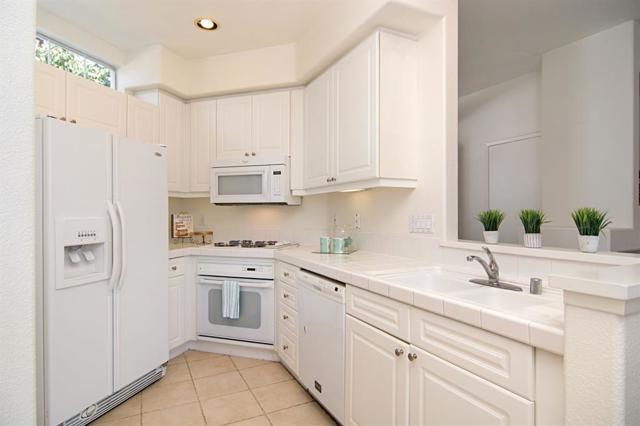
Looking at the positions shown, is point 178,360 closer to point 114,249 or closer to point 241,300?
point 241,300

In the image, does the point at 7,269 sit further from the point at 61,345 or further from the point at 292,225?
the point at 292,225

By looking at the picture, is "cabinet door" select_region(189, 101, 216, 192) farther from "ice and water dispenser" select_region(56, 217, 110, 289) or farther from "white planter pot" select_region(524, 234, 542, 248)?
"white planter pot" select_region(524, 234, 542, 248)

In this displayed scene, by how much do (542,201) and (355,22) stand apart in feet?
8.14

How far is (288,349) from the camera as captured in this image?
2.45 metres

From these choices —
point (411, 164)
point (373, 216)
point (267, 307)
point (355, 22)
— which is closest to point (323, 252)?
point (373, 216)

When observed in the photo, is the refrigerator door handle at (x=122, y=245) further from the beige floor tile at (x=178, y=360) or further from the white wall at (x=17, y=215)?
the white wall at (x=17, y=215)

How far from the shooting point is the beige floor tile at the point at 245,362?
104 inches

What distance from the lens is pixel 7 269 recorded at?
2.15 ft

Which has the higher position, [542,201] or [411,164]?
[411,164]

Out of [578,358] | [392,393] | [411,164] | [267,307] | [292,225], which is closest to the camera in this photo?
[578,358]

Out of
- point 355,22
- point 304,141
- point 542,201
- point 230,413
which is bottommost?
point 230,413

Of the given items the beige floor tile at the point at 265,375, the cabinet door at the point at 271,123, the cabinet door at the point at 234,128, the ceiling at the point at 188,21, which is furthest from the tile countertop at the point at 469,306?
the ceiling at the point at 188,21

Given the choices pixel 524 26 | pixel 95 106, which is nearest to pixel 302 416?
pixel 95 106

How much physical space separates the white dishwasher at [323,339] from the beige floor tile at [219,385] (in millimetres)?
516
